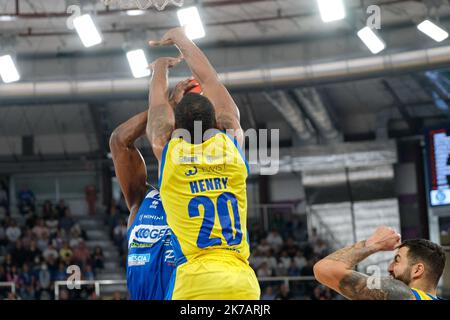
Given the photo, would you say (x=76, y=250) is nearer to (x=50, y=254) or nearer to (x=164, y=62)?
(x=50, y=254)

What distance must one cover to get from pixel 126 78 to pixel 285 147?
652 cm

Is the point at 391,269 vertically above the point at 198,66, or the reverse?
the point at 198,66

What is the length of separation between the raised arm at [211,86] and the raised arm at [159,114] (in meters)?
0.18

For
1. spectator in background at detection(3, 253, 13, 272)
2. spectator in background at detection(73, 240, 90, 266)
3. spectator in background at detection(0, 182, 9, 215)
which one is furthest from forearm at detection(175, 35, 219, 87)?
spectator in background at detection(0, 182, 9, 215)

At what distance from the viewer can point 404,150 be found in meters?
23.8

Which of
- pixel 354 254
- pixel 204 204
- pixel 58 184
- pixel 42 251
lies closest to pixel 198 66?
pixel 204 204

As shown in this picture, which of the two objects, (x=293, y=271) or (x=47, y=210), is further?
(x=47, y=210)

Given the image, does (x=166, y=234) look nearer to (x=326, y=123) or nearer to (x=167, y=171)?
(x=167, y=171)

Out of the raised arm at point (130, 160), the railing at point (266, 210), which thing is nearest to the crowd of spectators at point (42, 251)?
the railing at point (266, 210)

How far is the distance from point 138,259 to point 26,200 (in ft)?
64.9

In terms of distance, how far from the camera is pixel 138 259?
5.50m

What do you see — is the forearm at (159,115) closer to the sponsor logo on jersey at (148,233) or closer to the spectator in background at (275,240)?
the sponsor logo on jersey at (148,233)

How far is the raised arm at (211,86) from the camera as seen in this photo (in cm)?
485
